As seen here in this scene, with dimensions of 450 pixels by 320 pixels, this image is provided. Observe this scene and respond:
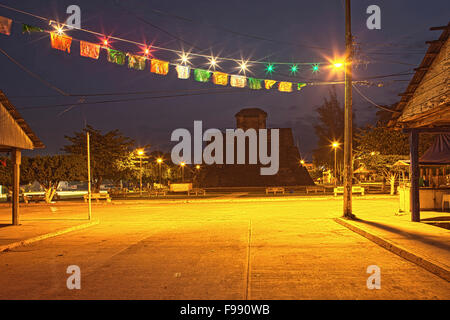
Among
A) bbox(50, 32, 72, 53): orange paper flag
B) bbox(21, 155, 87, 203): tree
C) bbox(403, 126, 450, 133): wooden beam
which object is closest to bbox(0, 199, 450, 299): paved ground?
bbox(403, 126, 450, 133): wooden beam

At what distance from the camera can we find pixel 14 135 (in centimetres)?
1407

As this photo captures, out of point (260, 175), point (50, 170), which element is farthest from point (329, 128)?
point (50, 170)

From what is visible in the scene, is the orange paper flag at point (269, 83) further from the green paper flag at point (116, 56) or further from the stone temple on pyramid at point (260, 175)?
the stone temple on pyramid at point (260, 175)

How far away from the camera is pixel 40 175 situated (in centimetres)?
3491

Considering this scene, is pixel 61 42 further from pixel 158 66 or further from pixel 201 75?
pixel 201 75

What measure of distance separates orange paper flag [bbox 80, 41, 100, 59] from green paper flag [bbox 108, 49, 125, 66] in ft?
1.77

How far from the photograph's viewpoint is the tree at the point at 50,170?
114ft

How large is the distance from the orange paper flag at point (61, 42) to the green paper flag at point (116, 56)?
1.78 meters

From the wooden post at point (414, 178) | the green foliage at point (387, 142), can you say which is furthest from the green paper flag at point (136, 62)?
the green foliage at point (387, 142)

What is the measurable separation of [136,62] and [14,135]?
5.43 metres

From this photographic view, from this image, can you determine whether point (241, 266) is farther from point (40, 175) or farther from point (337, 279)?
point (40, 175)

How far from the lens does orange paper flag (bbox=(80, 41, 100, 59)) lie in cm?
1429
